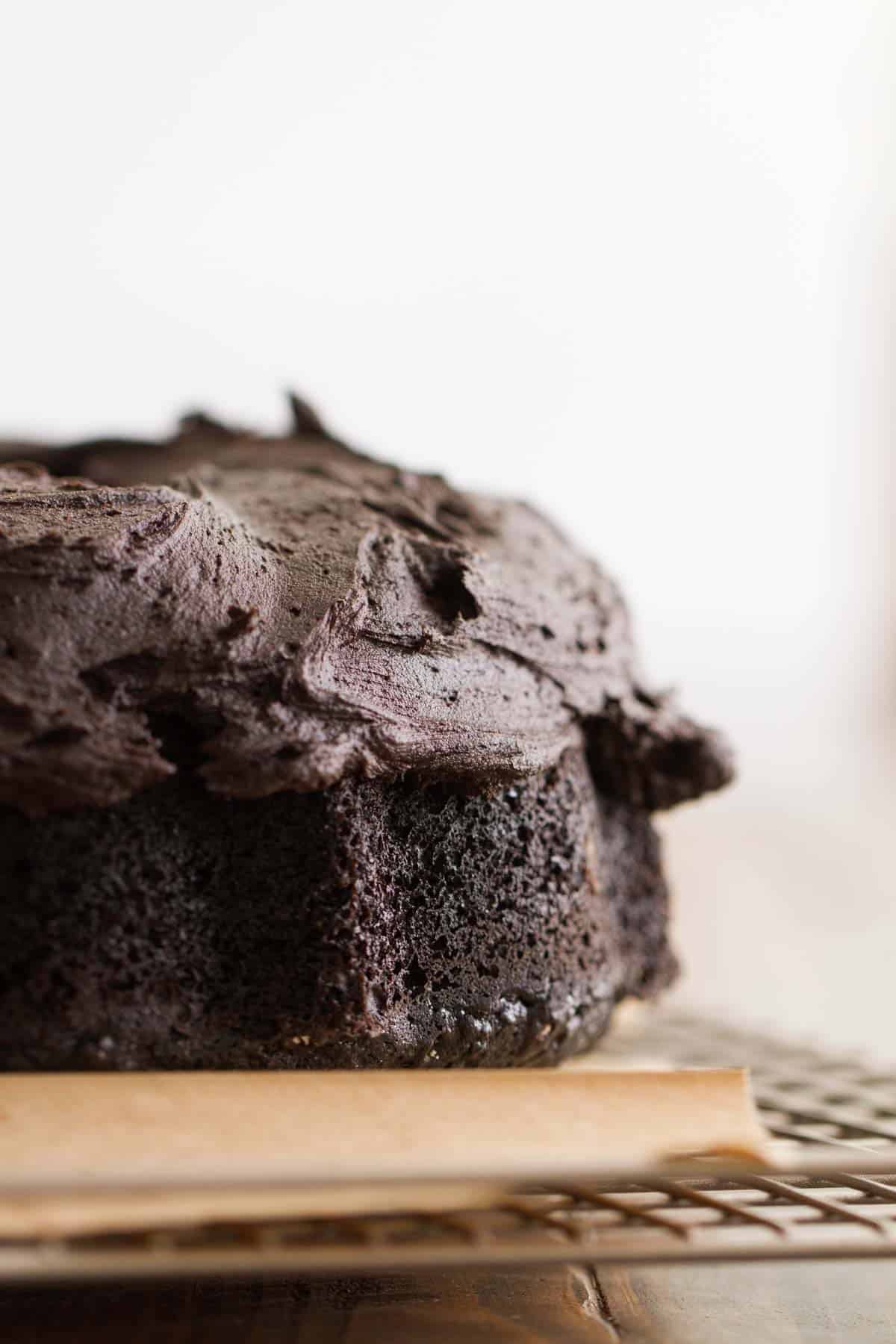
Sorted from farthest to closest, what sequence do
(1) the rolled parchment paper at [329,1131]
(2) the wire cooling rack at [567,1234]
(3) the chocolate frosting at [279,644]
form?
1. (3) the chocolate frosting at [279,644]
2. (1) the rolled parchment paper at [329,1131]
3. (2) the wire cooling rack at [567,1234]

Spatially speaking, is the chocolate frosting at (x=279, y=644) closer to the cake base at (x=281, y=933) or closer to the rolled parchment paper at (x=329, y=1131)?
the cake base at (x=281, y=933)

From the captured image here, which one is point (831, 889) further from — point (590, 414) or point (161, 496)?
point (161, 496)

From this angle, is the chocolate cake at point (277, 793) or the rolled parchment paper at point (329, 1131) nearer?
the rolled parchment paper at point (329, 1131)

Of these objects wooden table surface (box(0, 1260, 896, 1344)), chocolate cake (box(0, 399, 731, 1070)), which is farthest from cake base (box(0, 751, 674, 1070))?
wooden table surface (box(0, 1260, 896, 1344))

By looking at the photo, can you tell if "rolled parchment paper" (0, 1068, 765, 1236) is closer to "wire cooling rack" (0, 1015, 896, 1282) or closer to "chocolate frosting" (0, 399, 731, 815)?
"wire cooling rack" (0, 1015, 896, 1282)

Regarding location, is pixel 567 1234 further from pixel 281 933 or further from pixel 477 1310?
pixel 281 933

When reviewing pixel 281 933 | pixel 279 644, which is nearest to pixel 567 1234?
pixel 281 933

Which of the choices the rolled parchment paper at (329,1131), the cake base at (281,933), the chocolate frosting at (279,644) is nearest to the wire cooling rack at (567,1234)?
the rolled parchment paper at (329,1131)
